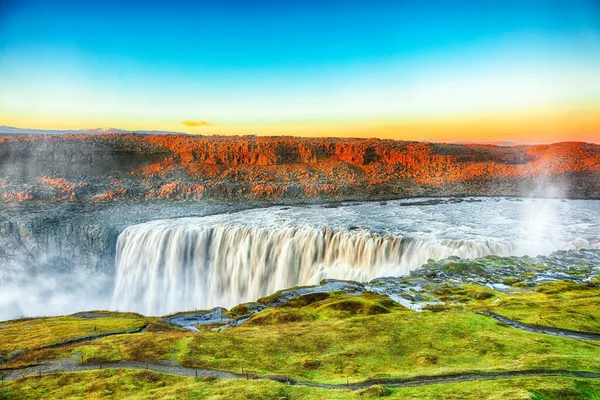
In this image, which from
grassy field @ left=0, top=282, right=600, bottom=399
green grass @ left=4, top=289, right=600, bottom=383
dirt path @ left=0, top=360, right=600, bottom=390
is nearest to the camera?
grassy field @ left=0, top=282, right=600, bottom=399

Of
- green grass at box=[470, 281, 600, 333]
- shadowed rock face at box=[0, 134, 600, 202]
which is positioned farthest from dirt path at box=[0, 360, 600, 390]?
shadowed rock face at box=[0, 134, 600, 202]

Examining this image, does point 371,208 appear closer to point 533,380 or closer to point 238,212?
point 238,212

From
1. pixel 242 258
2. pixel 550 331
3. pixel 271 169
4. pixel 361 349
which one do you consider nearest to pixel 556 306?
pixel 550 331

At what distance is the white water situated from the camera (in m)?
53.6

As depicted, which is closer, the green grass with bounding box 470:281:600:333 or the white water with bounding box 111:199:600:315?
the green grass with bounding box 470:281:600:333

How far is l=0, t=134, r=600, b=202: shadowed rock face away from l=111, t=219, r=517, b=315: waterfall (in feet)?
109

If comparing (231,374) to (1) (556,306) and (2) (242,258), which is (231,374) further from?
(2) (242,258)

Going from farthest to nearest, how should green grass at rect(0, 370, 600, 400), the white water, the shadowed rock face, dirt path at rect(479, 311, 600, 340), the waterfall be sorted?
the shadowed rock face, the white water, the waterfall, dirt path at rect(479, 311, 600, 340), green grass at rect(0, 370, 600, 400)

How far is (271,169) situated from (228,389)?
11475cm

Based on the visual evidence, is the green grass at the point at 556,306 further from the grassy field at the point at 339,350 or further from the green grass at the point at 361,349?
the green grass at the point at 361,349

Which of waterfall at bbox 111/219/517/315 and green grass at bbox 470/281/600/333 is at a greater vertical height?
green grass at bbox 470/281/600/333

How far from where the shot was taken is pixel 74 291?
6844 centimetres

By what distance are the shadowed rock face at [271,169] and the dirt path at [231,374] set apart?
7767 centimetres

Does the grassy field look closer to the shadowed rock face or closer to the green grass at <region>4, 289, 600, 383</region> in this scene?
the green grass at <region>4, 289, 600, 383</region>
